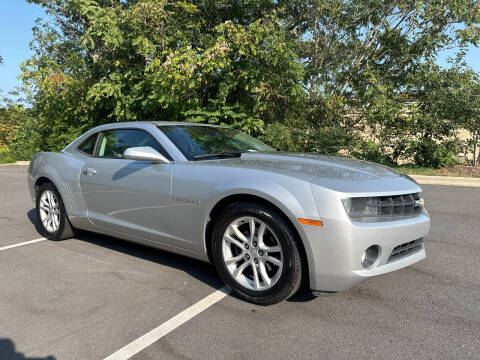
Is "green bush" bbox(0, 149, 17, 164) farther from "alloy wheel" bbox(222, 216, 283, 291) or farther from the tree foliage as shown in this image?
"alloy wheel" bbox(222, 216, 283, 291)

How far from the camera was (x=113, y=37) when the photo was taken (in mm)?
11531

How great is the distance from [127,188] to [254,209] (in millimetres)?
1506

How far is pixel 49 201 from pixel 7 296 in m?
1.92

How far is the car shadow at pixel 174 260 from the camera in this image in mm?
3535

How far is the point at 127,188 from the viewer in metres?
4.00

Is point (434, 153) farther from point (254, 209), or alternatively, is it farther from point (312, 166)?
point (254, 209)

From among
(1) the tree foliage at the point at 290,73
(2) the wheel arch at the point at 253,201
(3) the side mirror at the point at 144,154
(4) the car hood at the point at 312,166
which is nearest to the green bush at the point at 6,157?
(1) the tree foliage at the point at 290,73

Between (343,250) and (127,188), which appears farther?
(127,188)

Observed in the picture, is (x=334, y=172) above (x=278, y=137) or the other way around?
the other way around

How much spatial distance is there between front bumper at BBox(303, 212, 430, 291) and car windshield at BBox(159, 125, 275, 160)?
4.81 feet

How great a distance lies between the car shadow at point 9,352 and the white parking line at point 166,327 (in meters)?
0.43

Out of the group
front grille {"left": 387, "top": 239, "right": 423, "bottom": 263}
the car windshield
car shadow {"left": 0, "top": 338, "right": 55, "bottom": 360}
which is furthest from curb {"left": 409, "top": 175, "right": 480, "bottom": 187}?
car shadow {"left": 0, "top": 338, "right": 55, "bottom": 360}

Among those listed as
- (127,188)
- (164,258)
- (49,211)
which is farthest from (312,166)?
(49,211)

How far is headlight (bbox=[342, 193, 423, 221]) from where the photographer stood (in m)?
2.87
